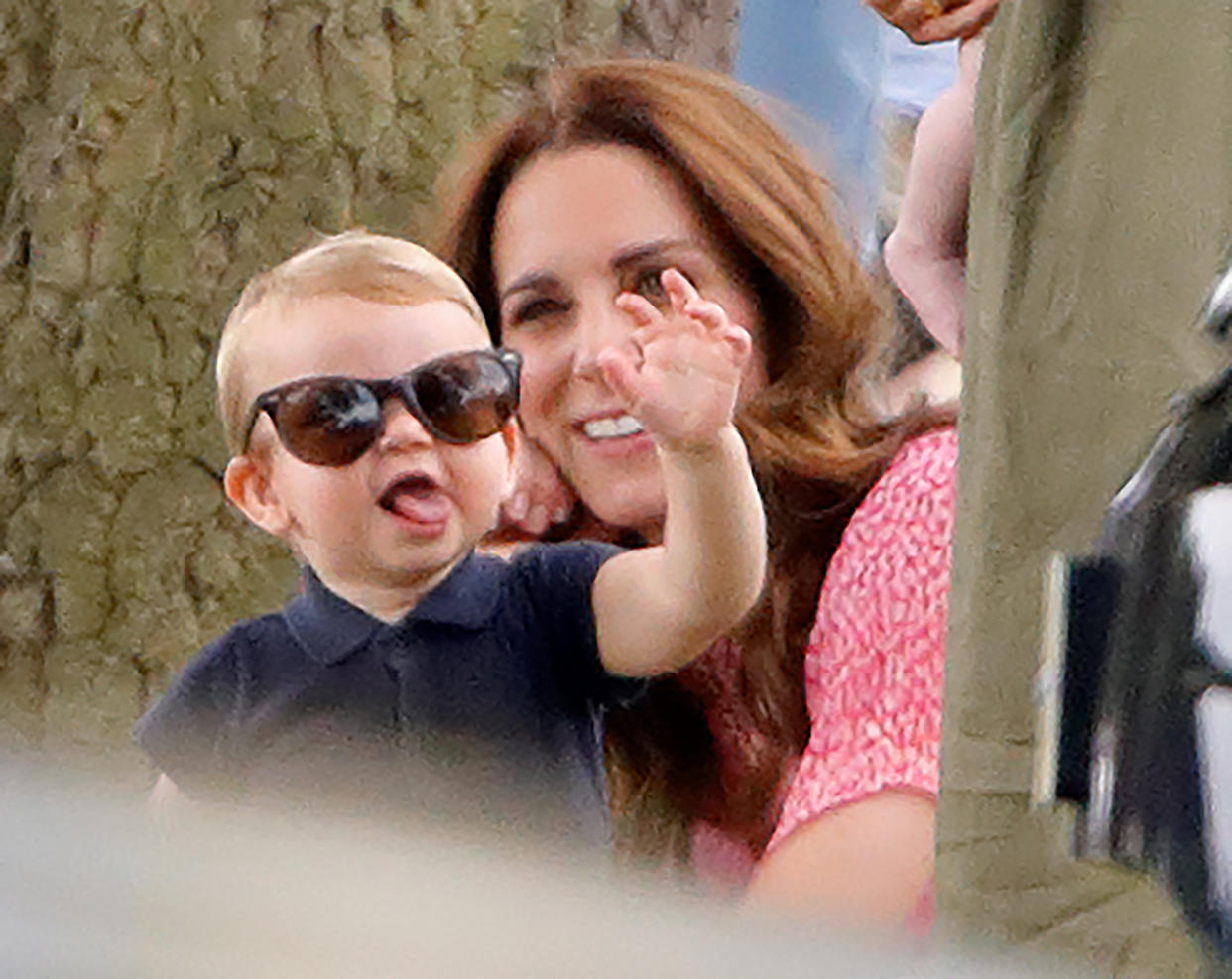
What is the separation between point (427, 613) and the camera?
767 millimetres

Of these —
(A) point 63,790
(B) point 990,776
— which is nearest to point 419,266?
(B) point 990,776

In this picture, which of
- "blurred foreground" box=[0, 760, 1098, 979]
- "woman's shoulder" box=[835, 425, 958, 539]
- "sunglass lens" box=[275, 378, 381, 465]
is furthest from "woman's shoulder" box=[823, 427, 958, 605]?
"blurred foreground" box=[0, 760, 1098, 979]

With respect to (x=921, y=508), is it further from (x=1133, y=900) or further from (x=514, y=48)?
(x=514, y=48)

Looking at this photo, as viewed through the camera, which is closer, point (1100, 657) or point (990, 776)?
point (1100, 657)

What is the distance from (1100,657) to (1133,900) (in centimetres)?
17

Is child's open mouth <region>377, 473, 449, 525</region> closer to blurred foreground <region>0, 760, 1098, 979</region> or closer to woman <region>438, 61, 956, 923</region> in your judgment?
woman <region>438, 61, 956, 923</region>

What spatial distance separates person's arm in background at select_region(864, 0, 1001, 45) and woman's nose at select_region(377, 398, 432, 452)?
267 mm

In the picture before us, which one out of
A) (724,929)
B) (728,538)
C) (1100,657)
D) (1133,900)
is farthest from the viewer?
(728,538)

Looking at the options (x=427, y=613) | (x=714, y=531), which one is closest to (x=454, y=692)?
(x=427, y=613)

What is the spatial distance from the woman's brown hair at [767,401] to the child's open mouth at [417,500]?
76 millimetres

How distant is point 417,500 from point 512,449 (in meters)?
0.05

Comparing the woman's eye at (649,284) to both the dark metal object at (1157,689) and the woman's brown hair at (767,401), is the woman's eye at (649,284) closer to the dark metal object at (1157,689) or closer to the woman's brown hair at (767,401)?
the woman's brown hair at (767,401)

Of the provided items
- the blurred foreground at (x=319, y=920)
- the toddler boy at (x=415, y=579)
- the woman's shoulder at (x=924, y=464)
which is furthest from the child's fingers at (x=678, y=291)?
the blurred foreground at (x=319, y=920)

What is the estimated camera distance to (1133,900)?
0.63m
